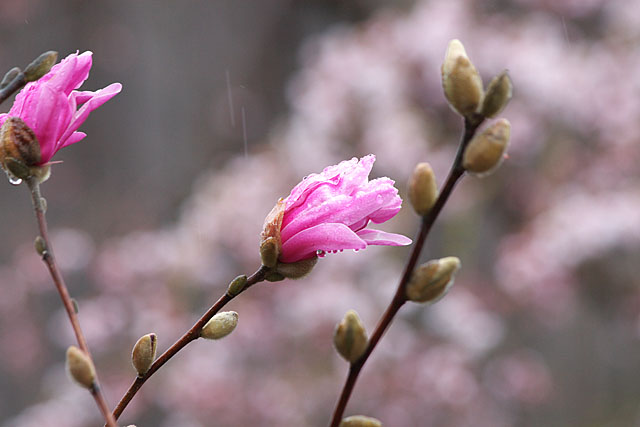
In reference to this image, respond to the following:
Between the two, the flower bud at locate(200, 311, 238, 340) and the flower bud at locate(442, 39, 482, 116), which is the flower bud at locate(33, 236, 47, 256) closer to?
the flower bud at locate(200, 311, 238, 340)

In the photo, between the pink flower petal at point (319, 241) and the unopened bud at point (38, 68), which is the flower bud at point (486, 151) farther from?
the unopened bud at point (38, 68)

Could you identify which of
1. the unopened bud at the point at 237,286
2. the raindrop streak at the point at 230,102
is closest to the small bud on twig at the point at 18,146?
the unopened bud at the point at 237,286

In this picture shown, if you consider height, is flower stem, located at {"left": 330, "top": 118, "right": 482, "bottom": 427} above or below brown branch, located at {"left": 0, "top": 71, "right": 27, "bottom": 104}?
below

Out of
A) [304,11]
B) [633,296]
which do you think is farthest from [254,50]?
[633,296]

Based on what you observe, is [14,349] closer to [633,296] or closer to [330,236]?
[633,296]

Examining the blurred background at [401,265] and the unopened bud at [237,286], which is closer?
the unopened bud at [237,286]

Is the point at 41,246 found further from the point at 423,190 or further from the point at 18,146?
the point at 423,190

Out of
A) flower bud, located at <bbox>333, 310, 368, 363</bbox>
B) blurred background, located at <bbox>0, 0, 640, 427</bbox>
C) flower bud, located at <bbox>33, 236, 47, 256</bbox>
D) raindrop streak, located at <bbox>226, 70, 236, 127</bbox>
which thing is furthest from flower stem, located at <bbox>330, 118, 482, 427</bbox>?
raindrop streak, located at <bbox>226, 70, 236, 127</bbox>
